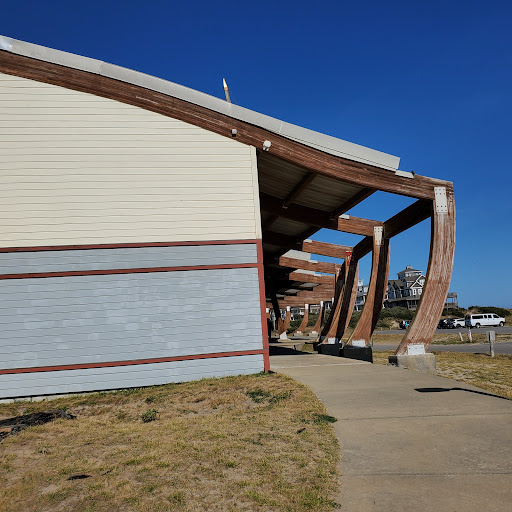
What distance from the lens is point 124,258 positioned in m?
10.2

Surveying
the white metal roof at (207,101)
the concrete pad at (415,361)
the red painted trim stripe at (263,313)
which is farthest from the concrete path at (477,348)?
the red painted trim stripe at (263,313)

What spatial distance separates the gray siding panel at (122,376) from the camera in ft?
31.0

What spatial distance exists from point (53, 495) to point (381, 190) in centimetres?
1121

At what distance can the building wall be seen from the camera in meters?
9.75

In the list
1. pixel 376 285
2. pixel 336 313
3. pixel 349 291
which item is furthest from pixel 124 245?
pixel 336 313

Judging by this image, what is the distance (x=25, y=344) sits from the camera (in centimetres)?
958

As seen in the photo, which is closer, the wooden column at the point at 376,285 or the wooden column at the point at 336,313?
the wooden column at the point at 376,285

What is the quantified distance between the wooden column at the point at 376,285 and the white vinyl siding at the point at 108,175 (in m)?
8.00

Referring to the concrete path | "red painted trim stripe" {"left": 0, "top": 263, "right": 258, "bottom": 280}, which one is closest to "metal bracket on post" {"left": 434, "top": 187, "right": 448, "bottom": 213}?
"red painted trim stripe" {"left": 0, "top": 263, "right": 258, "bottom": 280}

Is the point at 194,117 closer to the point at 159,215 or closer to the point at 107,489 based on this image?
the point at 159,215

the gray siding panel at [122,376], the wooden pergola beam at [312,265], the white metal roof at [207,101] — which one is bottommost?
the gray siding panel at [122,376]

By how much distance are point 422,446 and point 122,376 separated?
729 centimetres

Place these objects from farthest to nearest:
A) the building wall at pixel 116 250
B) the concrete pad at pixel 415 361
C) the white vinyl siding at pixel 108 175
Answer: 1. the concrete pad at pixel 415 361
2. the white vinyl siding at pixel 108 175
3. the building wall at pixel 116 250

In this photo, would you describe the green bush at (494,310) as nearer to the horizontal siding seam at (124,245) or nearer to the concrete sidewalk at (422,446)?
the horizontal siding seam at (124,245)
